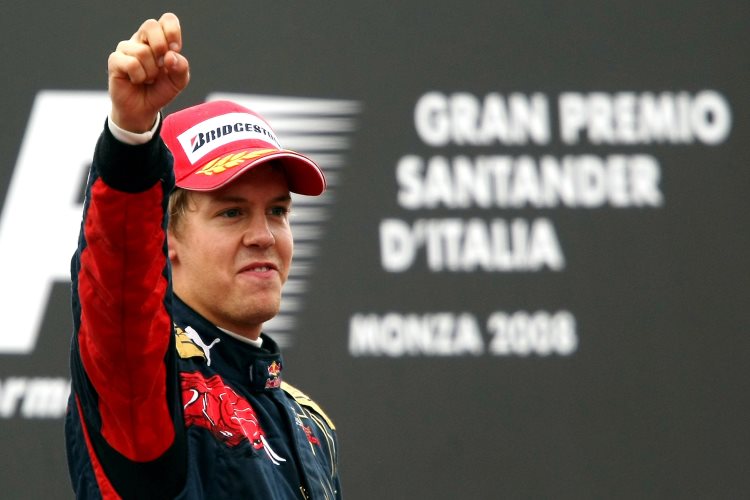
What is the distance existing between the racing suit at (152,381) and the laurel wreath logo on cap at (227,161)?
167 mm

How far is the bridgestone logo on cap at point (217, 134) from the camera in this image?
1545mm

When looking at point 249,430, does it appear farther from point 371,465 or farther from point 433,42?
point 433,42

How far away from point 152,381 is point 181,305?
1.08ft

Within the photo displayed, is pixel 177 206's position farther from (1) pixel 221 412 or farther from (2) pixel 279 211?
(1) pixel 221 412

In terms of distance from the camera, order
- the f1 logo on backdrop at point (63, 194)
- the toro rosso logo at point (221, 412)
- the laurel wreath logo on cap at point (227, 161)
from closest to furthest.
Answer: the toro rosso logo at point (221, 412) < the laurel wreath logo on cap at point (227, 161) < the f1 logo on backdrop at point (63, 194)

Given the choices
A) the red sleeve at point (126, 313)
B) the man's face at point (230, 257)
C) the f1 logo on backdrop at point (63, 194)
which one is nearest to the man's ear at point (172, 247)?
the man's face at point (230, 257)

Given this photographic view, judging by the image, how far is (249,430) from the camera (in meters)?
1.38

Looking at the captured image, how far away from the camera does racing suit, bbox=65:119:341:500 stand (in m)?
1.10

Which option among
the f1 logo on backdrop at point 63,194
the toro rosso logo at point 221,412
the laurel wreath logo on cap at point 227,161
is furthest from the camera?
the f1 logo on backdrop at point 63,194

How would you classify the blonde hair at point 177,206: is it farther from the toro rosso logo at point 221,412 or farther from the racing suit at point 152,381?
the toro rosso logo at point 221,412

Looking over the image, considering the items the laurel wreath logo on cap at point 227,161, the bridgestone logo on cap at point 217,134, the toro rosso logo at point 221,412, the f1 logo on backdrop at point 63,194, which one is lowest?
the toro rosso logo at point 221,412

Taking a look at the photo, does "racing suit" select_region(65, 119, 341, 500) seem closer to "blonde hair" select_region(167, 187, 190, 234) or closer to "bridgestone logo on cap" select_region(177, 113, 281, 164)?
"blonde hair" select_region(167, 187, 190, 234)

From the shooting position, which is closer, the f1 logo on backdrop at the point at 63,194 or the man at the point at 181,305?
the man at the point at 181,305

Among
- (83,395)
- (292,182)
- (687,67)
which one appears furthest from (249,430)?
(687,67)
